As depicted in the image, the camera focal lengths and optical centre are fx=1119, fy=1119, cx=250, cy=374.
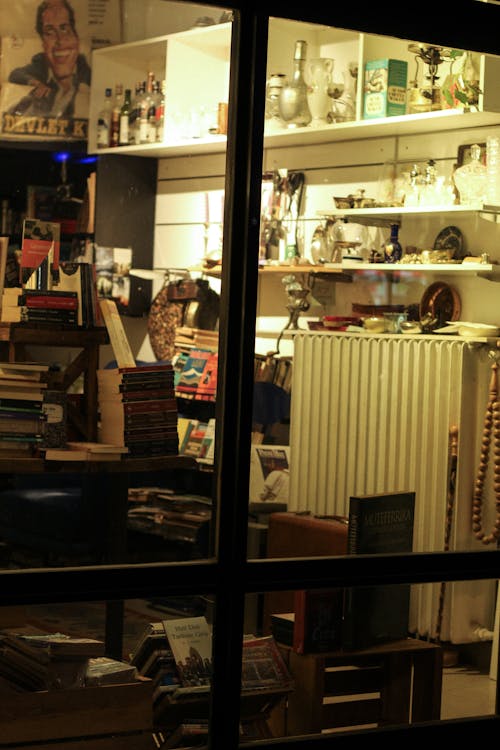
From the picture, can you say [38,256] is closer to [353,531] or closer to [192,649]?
[353,531]

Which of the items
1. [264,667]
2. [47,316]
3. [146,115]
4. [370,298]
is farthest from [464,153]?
[264,667]

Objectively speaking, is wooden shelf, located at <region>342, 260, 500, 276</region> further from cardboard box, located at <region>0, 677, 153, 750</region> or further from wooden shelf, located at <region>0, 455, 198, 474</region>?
cardboard box, located at <region>0, 677, 153, 750</region>

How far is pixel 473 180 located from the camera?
459 cm

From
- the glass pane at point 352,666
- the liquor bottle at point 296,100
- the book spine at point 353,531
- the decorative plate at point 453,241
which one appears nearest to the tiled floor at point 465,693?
the glass pane at point 352,666

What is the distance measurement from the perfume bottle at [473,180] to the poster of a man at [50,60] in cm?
181

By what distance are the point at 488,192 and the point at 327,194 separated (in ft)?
3.50

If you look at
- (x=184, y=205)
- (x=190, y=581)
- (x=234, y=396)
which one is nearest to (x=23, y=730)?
(x=190, y=581)

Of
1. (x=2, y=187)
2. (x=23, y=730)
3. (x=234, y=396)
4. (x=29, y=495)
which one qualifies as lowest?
(x=23, y=730)

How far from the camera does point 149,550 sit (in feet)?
13.0

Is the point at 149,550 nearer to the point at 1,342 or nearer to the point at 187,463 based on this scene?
the point at 187,463

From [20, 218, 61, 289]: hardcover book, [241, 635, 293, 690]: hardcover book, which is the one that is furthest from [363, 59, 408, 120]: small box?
[241, 635, 293, 690]: hardcover book

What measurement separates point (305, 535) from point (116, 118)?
2.88 m

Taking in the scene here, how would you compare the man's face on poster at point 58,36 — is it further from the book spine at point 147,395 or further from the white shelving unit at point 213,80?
the book spine at point 147,395

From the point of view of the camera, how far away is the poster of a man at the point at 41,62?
15.8 feet
